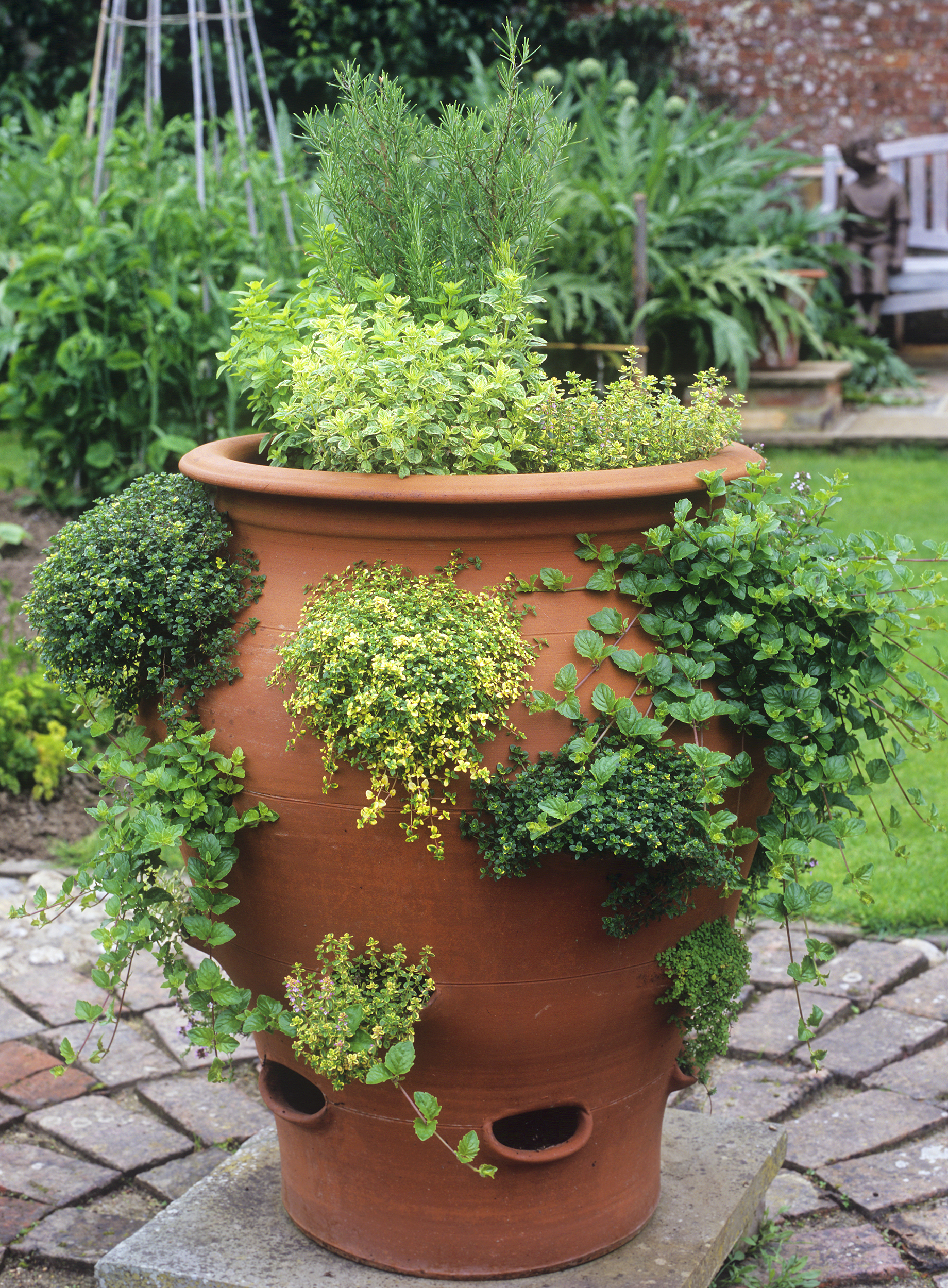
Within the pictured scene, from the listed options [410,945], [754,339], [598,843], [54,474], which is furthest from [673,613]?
[754,339]

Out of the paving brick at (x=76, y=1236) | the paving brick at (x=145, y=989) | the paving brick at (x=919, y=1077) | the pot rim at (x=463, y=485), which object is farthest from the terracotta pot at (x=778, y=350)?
the paving brick at (x=76, y=1236)

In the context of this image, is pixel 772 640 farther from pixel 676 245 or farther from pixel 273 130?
pixel 676 245

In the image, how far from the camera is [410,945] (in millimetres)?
1533

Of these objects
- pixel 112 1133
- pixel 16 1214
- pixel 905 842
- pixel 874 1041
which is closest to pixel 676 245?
pixel 905 842

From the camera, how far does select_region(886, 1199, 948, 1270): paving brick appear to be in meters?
1.93

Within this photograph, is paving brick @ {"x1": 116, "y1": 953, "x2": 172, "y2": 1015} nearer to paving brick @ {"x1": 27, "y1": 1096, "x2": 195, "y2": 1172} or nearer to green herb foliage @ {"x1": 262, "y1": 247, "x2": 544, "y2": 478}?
paving brick @ {"x1": 27, "y1": 1096, "x2": 195, "y2": 1172}

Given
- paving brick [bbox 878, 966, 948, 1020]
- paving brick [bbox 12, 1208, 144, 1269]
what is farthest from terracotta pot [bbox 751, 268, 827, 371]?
paving brick [bbox 12, 1208, 144, 1269]

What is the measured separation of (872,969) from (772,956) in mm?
233

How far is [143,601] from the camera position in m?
1.63

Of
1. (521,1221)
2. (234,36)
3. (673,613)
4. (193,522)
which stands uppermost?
(234,36)

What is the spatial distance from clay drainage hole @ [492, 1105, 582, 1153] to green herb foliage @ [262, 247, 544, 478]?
978mm

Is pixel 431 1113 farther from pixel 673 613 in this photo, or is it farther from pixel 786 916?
pixel 673 613

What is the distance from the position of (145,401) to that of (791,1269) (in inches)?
150

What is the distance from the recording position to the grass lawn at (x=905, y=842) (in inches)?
116
